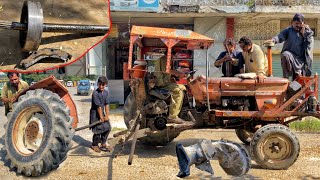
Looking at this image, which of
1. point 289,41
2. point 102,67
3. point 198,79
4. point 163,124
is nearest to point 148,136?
point 163,124

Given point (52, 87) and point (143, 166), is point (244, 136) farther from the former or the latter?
point (52, 87)

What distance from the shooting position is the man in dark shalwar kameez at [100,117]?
703 cm

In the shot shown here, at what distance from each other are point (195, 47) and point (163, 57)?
0.78m

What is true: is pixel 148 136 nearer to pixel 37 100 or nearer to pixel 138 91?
pixel 138 91

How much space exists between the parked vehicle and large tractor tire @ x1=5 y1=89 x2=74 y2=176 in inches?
418

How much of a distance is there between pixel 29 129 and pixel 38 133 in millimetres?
156

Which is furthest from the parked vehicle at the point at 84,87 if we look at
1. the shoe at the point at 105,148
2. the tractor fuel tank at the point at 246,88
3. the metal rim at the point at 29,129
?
the metal rim at the point at 29,129

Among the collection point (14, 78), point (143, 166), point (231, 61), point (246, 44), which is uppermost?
point (246, 44)

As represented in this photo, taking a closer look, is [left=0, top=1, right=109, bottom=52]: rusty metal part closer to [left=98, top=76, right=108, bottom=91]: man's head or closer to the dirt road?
the dirt road

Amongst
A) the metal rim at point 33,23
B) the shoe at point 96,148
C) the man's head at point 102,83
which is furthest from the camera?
the man's head at point 102,83

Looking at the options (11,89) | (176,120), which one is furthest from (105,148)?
(11,89)

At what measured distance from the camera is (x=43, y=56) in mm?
4414

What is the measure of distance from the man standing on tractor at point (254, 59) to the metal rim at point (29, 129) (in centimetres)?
362

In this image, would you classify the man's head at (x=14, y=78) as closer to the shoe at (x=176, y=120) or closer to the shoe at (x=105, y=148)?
the shoe at (x=105, y=148)
